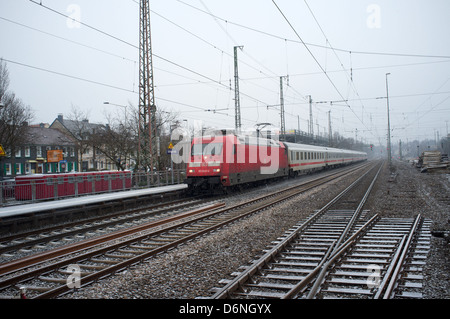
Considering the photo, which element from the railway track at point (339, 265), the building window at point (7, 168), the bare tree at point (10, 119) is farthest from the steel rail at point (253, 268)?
the building window at point (7, 168)

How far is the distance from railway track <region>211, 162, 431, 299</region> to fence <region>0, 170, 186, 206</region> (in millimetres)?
9693

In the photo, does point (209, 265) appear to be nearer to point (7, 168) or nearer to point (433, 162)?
point (433, 162)

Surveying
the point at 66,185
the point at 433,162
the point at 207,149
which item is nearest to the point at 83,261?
the point at 66,185

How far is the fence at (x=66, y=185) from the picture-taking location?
43.6 ft

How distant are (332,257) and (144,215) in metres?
7.57

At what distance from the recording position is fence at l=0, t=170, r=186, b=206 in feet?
43.6

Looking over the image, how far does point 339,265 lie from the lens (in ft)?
21.2

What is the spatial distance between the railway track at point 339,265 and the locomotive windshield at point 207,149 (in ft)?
26.7

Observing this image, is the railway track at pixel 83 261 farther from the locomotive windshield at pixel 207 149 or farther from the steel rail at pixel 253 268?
the locomotive windshield at pixel 207 149

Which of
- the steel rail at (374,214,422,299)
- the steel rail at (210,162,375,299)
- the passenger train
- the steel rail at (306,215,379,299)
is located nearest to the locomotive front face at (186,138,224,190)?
the passenger train

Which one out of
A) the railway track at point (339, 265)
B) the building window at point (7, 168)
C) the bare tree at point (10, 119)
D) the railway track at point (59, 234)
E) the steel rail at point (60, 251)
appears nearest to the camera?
the railway track at point (339, 265)

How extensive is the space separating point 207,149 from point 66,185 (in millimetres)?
6525

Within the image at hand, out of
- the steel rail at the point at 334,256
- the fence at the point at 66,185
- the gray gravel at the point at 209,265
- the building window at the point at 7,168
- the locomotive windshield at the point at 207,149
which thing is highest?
the locomotive windshield at the point at 207,149

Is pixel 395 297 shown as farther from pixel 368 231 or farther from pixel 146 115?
pixel 146 115
